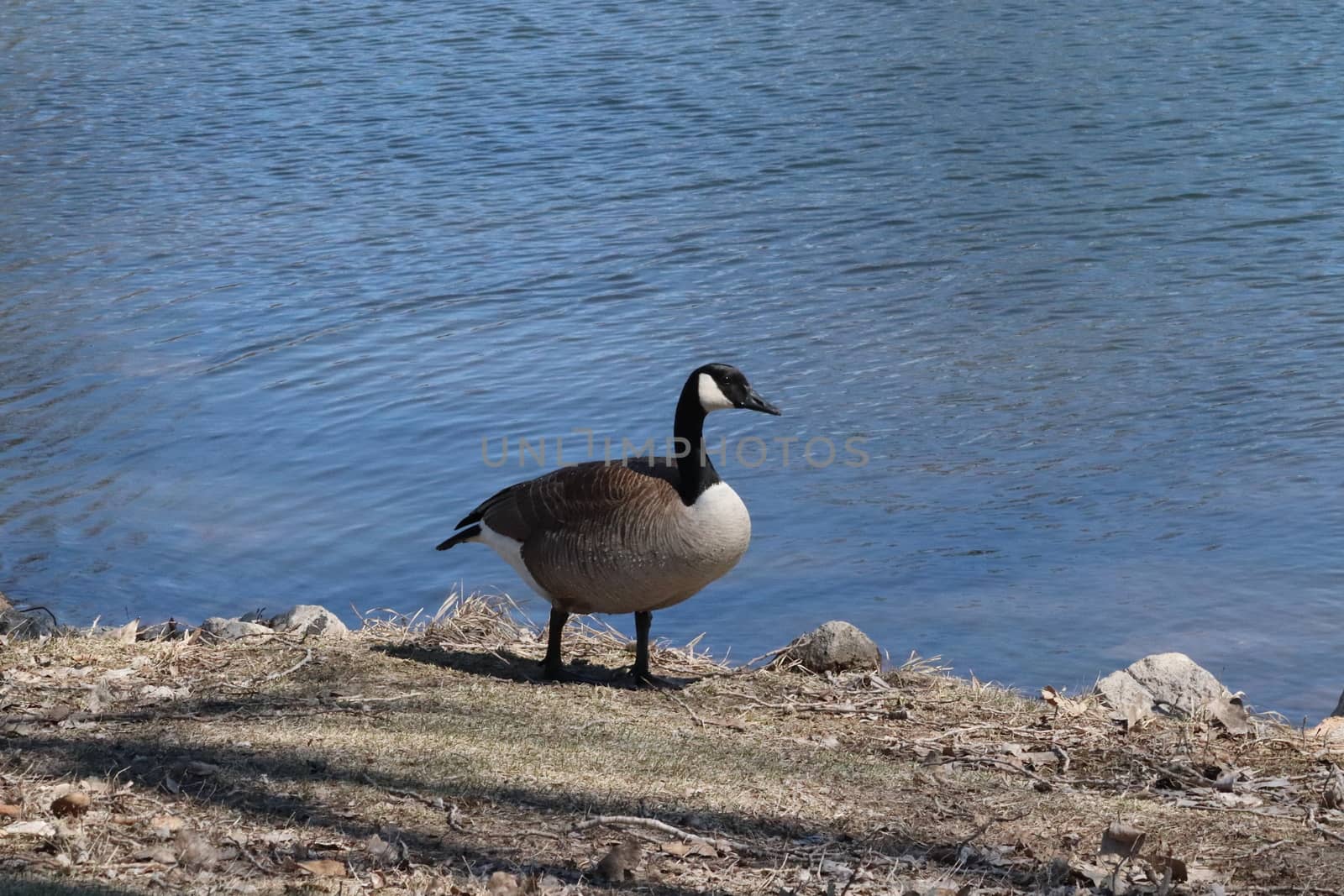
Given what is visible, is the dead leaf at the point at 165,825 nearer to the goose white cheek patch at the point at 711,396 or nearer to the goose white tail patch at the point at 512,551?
the goose white tail patch at the point at 512,551

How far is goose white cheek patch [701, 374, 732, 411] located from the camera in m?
6.88

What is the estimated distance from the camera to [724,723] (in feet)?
20.3

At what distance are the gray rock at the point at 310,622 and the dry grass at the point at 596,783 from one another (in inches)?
19.7

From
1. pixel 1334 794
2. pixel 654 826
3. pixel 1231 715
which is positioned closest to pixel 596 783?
pixel 654 826

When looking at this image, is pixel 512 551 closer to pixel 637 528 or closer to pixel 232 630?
pixel 637 528

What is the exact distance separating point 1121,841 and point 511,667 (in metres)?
3.19

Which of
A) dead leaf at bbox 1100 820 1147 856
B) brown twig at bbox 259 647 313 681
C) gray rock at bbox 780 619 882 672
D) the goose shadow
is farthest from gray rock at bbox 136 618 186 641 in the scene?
dead leaf at bbox 1100 820 1147 856

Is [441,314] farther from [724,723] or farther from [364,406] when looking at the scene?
[724,723]

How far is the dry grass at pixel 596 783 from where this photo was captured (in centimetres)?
440

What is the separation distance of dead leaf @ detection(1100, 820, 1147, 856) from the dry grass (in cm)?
1

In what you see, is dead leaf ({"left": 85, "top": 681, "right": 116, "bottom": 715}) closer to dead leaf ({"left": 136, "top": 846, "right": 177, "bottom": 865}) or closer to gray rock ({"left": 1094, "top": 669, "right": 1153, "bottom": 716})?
dead leaf ({"left": 136, "top": 846, "right": 177, "bottom": 865})

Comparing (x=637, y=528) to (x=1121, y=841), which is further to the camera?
(x=637, y=528)

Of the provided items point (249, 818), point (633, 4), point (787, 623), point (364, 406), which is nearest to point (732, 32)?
point (633, 4)

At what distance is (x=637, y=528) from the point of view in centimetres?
656
